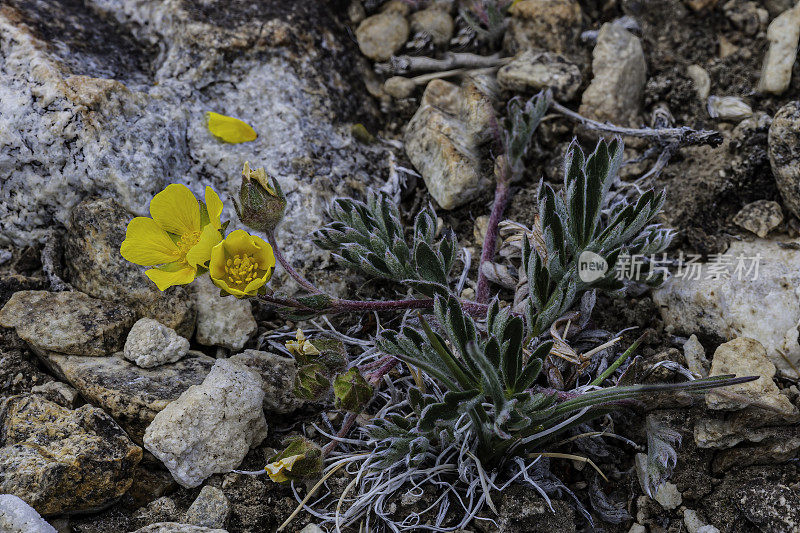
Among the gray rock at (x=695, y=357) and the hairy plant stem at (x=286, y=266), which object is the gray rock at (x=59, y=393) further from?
the gray rock at (x=695, y=357)

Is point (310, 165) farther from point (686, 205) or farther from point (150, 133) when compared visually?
point (686, 205)

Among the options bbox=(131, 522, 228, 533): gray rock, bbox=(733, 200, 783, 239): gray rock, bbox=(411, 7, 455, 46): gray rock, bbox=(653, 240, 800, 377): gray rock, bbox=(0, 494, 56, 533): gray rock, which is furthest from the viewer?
bbox=(411, 7, 455, 46): gray rock

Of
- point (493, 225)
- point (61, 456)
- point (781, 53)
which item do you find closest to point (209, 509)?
point (61, 456)

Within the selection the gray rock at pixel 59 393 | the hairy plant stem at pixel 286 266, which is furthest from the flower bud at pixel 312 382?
the gray rock at pixel 59 393

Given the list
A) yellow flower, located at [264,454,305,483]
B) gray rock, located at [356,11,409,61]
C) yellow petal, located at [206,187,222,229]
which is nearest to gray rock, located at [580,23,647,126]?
gray rock, located at [356,11,409,61]

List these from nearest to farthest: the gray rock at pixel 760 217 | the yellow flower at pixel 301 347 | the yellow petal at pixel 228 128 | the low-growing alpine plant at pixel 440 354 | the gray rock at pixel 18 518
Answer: the gray rock at pixel 18 518 → the low-growing alpine plant at pixel 440 354 → the yellow flower at pixel 301 347 → the gray rock at pixel 760 217 → the yellow petal at pixel 228 128

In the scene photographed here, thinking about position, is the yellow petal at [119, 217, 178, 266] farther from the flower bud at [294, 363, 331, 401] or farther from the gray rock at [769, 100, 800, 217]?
the gray rock at [769, 100, 800, 217]

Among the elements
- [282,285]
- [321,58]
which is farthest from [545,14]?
[282,285]
